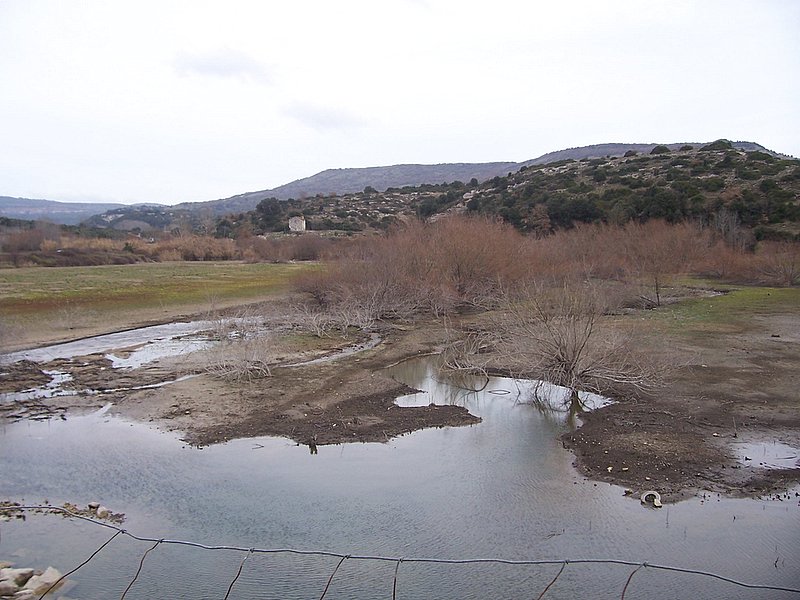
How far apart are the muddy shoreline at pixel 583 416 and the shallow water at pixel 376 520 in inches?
23.8

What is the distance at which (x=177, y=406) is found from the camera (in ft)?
47.5

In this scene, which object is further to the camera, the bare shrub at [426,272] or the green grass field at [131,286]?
the green grass field at [131,286]

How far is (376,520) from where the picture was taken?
9.09m

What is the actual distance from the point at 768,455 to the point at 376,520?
679 centimetres

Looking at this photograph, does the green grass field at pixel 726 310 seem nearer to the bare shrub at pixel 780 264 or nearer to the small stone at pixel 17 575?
the bare shrub at pixel 780 264

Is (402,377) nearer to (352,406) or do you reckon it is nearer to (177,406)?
(352,406)

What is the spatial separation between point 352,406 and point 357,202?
250 feet

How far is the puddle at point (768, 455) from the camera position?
10.6 meters

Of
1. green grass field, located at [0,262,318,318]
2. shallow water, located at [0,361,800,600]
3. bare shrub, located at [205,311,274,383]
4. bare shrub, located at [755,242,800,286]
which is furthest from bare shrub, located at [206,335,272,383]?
bare shrub, located at [755,242,800,286]

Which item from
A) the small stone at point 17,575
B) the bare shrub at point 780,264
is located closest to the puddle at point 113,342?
the small stone at point 17,575

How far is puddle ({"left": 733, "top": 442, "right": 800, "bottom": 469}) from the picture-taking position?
34.8 ft

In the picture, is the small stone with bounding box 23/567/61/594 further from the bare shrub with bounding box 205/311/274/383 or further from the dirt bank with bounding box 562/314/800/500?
the bare shrub with bounding box 205/311/274/383

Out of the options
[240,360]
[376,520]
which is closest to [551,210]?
[240,360]

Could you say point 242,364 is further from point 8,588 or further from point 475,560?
point 475,560
